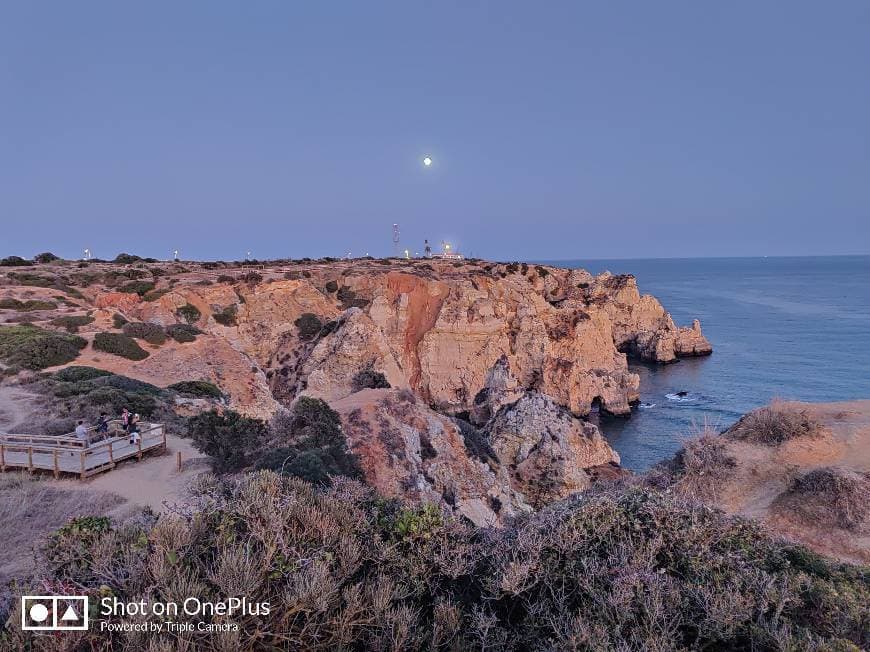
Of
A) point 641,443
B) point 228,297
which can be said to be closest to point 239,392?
point 228,297

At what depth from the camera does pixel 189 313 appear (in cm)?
3153

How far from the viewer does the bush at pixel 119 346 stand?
22375mm

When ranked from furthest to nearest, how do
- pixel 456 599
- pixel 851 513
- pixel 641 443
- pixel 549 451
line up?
pixel 641 443 < pixel 549 451 < pixel 851 513 < pixel 456 599

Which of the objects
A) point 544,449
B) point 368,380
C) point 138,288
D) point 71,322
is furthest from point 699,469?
point 138,288

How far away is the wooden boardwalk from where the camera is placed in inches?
433

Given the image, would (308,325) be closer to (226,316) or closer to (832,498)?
(226,316)

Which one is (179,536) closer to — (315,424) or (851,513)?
(315,424)

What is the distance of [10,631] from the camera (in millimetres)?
3443

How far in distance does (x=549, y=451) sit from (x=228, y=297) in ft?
82.1

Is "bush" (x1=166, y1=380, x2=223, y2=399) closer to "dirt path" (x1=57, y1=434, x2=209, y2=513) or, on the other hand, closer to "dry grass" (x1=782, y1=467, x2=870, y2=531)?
"dirt path" (x1=57, y1=434, x2=209, y2=513)

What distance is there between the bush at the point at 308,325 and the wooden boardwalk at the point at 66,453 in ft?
69.9

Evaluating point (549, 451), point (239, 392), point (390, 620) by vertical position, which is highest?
point (390, 620)

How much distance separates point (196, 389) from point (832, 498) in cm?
2153

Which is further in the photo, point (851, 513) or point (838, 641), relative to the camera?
point (851, 513)
